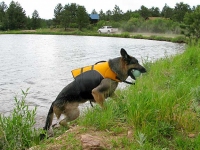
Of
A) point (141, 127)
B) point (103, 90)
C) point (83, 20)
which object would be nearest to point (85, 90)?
point (103, 90)

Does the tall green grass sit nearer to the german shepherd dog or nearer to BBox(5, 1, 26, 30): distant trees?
the german shepherd dog

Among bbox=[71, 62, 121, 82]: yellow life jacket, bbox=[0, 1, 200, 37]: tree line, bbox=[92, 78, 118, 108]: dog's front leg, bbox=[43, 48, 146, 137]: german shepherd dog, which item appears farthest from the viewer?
bbox=[0, 1, 200, 37]: tree line

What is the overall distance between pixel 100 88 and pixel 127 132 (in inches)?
87.8

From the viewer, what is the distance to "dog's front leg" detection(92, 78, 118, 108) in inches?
254

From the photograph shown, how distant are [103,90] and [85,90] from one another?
44 cm

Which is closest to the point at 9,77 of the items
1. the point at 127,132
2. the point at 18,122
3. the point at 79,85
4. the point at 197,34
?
the point at 79,85

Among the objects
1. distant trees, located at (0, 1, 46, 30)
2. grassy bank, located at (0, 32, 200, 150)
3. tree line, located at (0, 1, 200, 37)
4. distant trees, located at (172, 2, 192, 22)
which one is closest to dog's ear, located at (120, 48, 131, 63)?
grassy bank, located at (0, 32, 200, 150)

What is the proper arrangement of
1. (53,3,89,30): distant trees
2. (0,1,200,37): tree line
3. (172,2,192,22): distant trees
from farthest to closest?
(53,3,89,30): distant trees, (172,2,192,22): distant trees, (0,1,200,37): tree line

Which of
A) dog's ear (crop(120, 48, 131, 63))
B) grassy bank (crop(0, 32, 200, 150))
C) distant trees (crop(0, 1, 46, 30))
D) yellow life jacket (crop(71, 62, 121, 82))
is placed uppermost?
distant trees (crop(0, 1, 46, 30))

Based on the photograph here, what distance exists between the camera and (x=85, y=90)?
673 centimetres

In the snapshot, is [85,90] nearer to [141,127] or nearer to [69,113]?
[69,113]

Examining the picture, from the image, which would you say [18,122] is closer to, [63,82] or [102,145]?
[102,145]

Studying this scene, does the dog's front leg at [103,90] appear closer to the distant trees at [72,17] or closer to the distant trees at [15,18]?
the distant trees at [72,17]

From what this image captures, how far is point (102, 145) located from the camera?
4.07 meters
